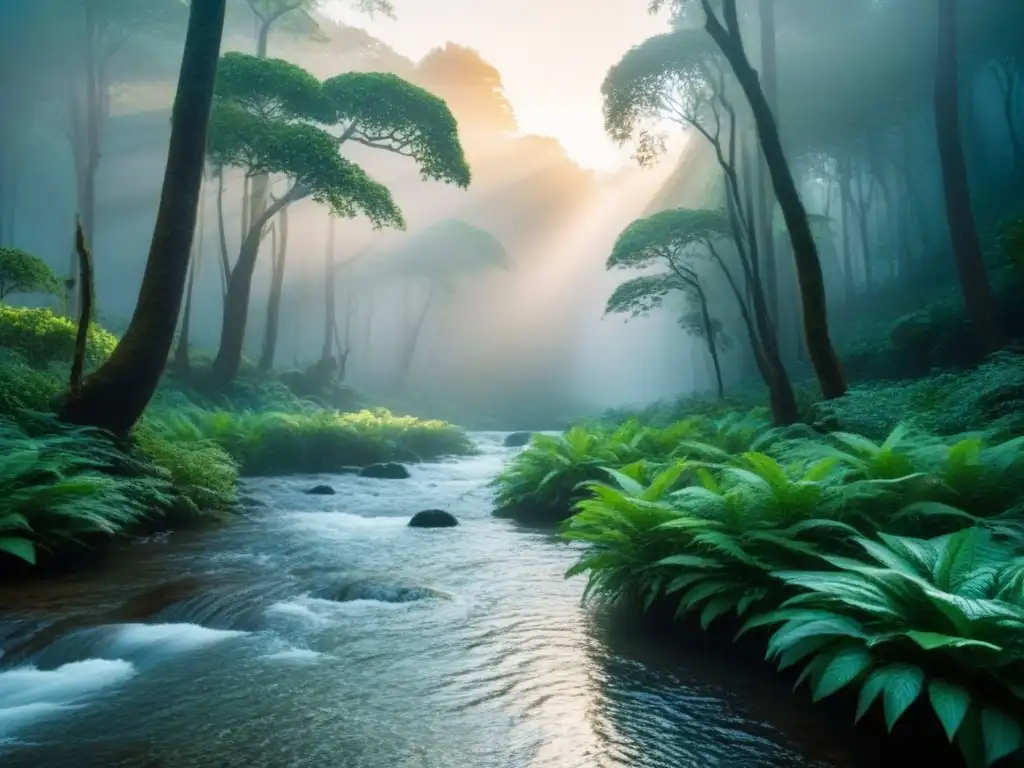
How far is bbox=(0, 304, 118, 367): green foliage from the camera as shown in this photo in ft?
34.2

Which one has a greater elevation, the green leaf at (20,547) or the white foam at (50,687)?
the green leaf at (20,547)

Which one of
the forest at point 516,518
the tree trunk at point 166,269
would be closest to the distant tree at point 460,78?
the forest at point 516,518

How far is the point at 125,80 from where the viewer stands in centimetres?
3350

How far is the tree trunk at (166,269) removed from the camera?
7.51 metres

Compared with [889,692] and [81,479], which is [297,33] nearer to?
[81,479]

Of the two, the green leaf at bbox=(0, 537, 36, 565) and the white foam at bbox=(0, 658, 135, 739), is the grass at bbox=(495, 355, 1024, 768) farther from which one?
the green leaf at bbox=(0, 537, 36, 565)

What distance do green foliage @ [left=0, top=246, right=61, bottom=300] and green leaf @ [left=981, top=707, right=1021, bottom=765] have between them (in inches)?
559

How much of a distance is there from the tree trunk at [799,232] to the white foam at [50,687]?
8.51 meters

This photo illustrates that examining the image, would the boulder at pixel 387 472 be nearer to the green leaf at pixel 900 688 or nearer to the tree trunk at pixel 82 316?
the tree trunk at pixel 82 316

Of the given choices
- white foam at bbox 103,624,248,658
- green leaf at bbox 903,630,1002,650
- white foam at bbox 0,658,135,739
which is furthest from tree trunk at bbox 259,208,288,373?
green leaf at bbox 903,630,1002,650

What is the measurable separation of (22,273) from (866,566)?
45.3 ft

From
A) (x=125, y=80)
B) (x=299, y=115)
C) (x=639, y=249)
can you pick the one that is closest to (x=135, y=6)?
(x=125, y=80)

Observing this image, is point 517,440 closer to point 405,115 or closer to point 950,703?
point 405,115

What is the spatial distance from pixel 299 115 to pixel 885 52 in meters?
25.8
